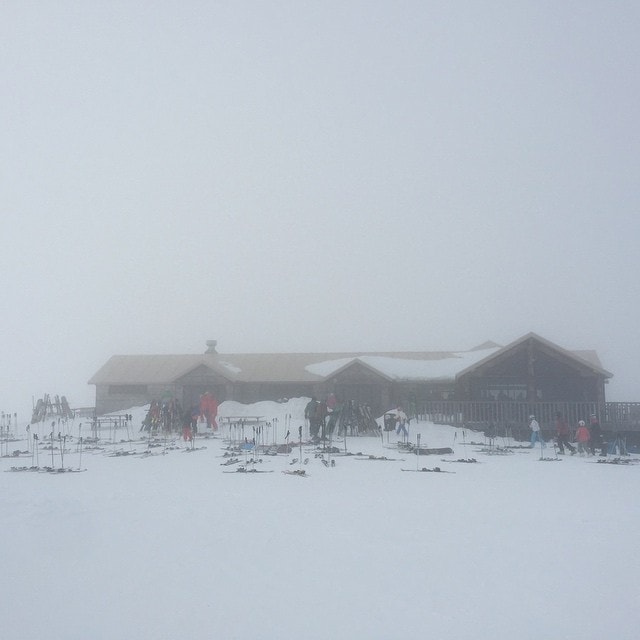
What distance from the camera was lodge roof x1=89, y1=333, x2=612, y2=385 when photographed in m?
33.3

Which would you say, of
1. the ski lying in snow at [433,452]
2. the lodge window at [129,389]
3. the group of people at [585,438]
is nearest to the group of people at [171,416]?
the lodge window at [129,389]

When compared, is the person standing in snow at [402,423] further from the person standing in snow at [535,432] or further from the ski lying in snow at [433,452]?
the person standing in snow at [535,432]

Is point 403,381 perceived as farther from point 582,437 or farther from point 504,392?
point 582,437

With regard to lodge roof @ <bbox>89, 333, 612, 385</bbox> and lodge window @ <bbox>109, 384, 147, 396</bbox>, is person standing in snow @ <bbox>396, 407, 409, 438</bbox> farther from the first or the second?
lodge window @ <bbox>109, 384, 147, 396</bbox>

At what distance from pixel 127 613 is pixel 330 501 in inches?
231

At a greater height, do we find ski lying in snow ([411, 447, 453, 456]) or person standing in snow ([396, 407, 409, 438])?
person standing in snow ([396, 407, 409, 438])

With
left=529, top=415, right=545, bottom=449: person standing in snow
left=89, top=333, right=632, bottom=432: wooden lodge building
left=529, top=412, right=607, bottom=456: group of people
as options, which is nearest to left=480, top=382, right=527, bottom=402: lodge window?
left=89, top=333, right=632, bottom=432: wooden lodge building

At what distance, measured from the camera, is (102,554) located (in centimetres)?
888

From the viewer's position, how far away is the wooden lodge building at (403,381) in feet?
94.1

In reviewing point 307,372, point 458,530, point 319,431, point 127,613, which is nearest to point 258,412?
point 307,372

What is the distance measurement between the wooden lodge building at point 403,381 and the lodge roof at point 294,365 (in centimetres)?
7

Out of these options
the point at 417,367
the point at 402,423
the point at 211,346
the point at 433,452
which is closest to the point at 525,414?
the point at 402,423

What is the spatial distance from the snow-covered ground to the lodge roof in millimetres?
17910

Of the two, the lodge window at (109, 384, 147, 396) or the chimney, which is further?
the chimney
